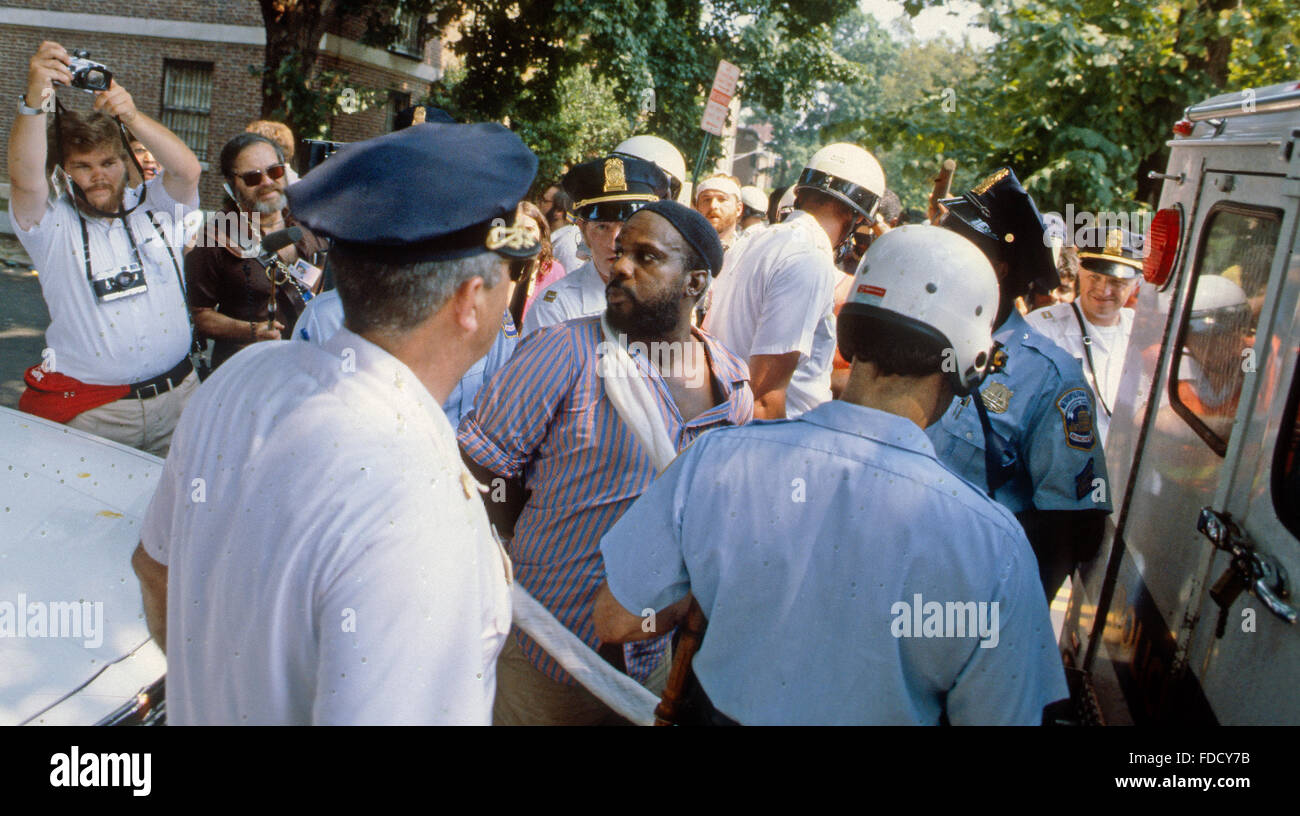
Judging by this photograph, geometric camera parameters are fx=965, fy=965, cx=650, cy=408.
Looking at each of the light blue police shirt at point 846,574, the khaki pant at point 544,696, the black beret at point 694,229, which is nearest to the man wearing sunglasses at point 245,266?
the black beret at point 694,229

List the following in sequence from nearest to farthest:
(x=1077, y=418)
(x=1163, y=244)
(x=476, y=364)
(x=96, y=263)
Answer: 1. (x=476, y=364)
2. (x=1077, y=418)
3. (x=1163, y=244)
4. (x=96, y=263)

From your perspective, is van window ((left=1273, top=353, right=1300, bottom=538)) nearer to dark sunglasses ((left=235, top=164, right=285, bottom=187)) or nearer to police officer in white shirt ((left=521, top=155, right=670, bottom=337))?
police officer in white shirt ((left=521, top=155, right=670, bottom=337))

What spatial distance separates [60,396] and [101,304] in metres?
0.36

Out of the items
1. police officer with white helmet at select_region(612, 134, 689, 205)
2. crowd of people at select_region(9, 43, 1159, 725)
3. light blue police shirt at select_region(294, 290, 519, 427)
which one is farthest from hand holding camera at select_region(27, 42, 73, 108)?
police officer with white helmet at select_region(612, 134, 689, 205)

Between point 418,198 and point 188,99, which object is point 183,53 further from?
point 418,198

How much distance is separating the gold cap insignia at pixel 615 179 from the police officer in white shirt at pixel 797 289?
62cm

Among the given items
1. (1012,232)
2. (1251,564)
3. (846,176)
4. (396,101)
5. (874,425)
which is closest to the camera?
(874,425)

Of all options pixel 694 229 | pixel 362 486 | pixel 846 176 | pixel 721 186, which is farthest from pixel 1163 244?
pixel 721 186

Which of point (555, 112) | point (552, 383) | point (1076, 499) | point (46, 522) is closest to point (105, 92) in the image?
point (46, 522)

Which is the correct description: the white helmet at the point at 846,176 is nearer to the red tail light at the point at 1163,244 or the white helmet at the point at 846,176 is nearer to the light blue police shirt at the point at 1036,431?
the red tail light at the point at 1163,244

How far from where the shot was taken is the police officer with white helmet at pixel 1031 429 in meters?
2.73

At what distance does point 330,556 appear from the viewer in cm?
118
